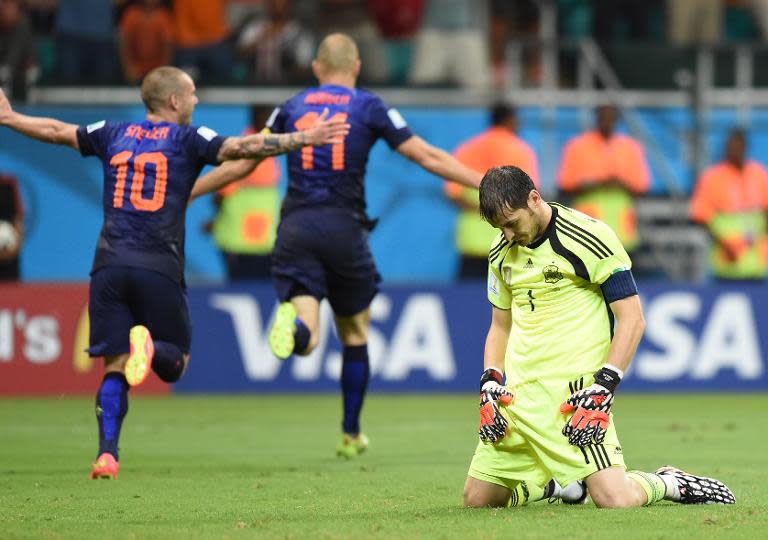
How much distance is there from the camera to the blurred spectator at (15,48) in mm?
15625

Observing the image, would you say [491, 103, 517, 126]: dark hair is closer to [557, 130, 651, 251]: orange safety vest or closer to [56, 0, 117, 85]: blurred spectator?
[557, 130, 651, 251]: orange safety vest

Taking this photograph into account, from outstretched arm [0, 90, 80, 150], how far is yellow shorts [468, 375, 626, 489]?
121 inches

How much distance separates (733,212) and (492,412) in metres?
9.85

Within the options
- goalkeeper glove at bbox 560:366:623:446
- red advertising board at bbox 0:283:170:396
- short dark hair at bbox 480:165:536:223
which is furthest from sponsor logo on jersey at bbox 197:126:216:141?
red advertising board at bbox 0:283:170:396

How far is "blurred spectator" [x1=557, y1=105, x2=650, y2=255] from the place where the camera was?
15.7m

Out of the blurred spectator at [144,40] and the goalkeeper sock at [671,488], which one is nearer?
the goalkeeper sock at [671,488]

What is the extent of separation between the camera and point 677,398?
1472 cm

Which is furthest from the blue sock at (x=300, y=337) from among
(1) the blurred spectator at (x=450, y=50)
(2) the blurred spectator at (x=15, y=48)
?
(1) the blurred spectator at (x=450, y=50)

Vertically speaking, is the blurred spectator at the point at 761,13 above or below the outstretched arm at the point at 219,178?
above

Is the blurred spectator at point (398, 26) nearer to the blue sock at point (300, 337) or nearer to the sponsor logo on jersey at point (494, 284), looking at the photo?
the blue sock at point (300, 337)

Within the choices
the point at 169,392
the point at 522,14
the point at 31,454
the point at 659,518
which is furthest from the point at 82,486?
the point at 522,14

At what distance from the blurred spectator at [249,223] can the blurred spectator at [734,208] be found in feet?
14.1

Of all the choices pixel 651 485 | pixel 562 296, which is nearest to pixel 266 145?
pixel 562 296

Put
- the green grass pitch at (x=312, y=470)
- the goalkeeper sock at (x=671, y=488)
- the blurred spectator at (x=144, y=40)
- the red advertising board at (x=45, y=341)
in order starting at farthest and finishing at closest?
the blurred spectator at (x=144, y=40)
the red advertising board at (x=45, y=341)
the goalkeeper sock at (x=671, y=488)
the green grass pitch at (x=312, y=470)
